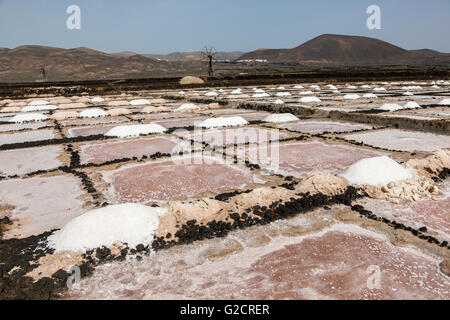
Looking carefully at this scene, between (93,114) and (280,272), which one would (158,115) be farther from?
(280,272)

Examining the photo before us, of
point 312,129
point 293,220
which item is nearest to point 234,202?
point 293,220

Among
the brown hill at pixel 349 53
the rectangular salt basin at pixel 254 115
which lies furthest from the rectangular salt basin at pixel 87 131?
the brown hill at pixel 349 53

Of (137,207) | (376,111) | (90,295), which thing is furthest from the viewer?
(376,111)

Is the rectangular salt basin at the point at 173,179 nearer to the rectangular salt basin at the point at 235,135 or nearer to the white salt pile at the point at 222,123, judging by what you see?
the rectangular salt basin at the point at 235,135

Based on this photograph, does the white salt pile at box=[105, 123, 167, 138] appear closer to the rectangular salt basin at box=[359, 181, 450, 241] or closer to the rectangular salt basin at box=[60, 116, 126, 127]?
the rectangular salt basin at box=[60, 116, 126, 127]

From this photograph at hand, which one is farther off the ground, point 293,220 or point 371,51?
point 371,51
